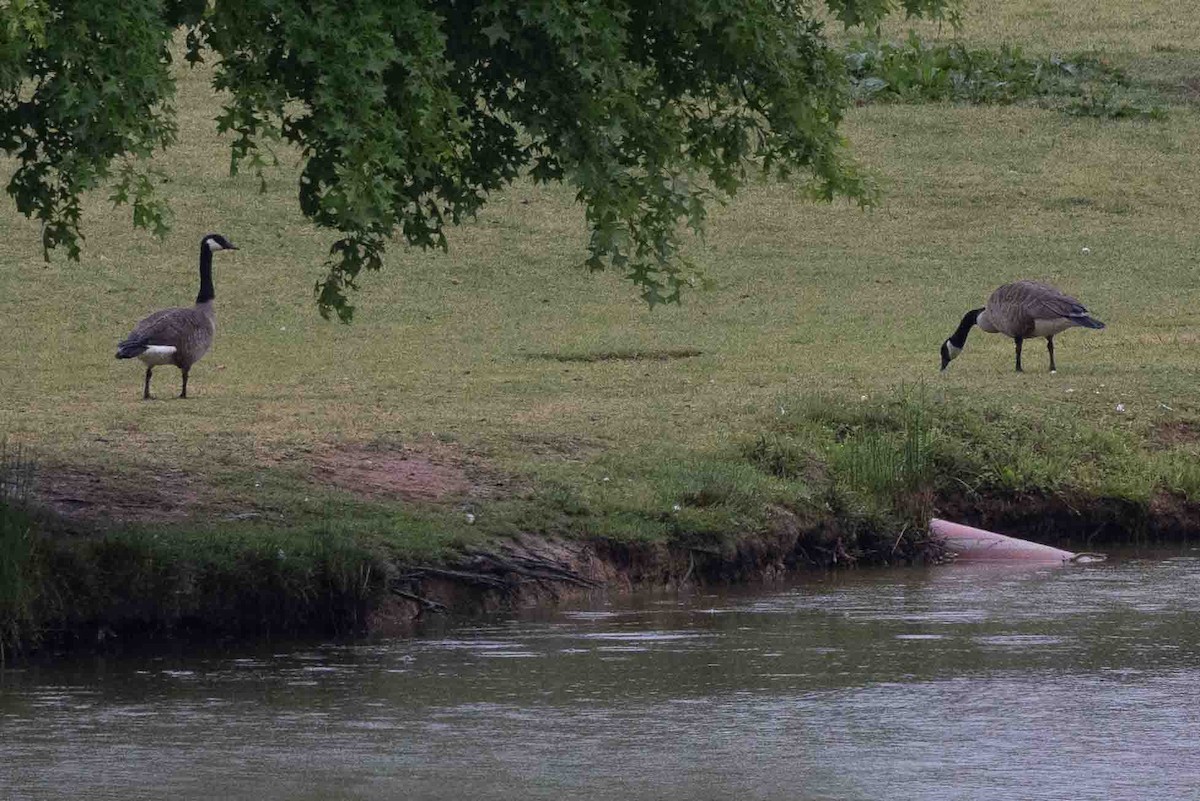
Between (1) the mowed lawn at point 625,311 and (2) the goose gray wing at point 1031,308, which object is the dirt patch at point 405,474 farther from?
(2) the goose gray wing at point 1031,308

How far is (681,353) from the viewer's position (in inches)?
1036

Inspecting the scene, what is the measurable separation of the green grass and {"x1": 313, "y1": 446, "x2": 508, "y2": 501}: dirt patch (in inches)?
7.2

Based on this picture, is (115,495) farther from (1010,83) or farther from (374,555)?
(1010,83)

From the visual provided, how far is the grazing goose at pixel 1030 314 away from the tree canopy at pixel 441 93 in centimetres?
866

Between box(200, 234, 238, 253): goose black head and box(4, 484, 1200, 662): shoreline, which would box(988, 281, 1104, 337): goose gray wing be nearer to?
box(4, 484, 1200, 662): shoreline

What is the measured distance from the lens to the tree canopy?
1178cm

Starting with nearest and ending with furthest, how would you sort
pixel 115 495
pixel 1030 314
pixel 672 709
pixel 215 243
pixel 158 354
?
pixel 672 709 → pixel 115 495 → pixel 158 354 → pixel 215 243 → pixel 1030 314

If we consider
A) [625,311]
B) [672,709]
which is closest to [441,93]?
[672,709]

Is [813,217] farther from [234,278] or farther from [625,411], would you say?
[625,411]

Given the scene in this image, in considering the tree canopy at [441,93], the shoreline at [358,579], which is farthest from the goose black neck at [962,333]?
the tree canopy at [441,93]

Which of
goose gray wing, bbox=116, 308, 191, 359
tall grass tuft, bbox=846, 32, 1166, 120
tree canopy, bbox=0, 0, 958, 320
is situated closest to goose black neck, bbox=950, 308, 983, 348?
goose gray wing, bbox=116, 308, 191, 359

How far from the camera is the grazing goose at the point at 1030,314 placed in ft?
75.9

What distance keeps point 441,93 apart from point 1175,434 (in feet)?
31.9

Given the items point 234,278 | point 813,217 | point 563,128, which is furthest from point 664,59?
point 813,217
